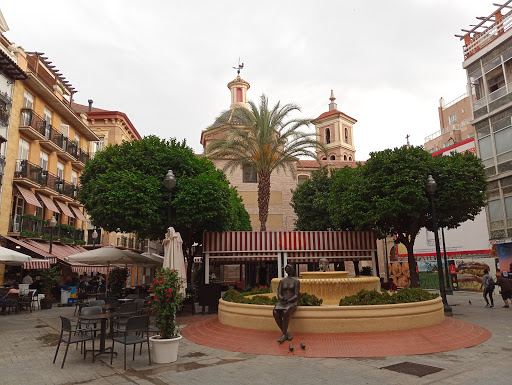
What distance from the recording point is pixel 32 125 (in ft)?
80.4

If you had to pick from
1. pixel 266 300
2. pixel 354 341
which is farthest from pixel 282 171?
pixel 354 341

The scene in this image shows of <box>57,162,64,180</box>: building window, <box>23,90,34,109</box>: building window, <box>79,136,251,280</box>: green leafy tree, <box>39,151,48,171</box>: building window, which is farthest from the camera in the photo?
<box>57,162,64,180</box>: building window

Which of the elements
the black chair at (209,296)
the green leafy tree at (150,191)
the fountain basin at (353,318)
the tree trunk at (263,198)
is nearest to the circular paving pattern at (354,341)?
the fountain basin at (353,318)

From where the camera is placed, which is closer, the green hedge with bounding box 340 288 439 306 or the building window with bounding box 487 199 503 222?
the green hedge with bounding box 340 288 439 306

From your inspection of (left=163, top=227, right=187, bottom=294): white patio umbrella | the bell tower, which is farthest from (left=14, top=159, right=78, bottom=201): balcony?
the bell tower

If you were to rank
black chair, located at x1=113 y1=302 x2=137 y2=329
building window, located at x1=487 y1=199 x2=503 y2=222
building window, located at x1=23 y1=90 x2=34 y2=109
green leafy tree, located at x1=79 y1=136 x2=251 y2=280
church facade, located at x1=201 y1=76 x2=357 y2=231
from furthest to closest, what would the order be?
1. church facade, located at x1=201 y1=76 x2=357 y2=231
2. building window, located at x1=23 y1=90 x2=34 y2=109
3. building window, located at x1=487 y1=199 x2=503 y2=222
4. green leafy tree, located at x1=79 y1=136 x2=251 y2=280
5. black chair, located at x1=113 y1=302 x2=137 y2=329

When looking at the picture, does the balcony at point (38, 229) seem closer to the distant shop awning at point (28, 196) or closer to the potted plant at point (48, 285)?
the distant shop awning at point (28, 196)

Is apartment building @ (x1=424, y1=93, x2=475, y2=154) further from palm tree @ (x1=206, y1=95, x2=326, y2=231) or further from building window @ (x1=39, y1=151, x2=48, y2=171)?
building window @ (x1=39, y1=151, x2=48, y2=171)

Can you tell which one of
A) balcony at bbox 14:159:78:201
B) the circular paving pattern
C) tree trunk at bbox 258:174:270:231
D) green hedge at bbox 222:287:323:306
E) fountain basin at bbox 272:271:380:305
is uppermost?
balcony at bbox 14:159:78:201

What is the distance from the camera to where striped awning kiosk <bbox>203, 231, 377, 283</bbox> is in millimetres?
18734

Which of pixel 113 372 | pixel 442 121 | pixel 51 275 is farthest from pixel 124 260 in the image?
pixel 442 121

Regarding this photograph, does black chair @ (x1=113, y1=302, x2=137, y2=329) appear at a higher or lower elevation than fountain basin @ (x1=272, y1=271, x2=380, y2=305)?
lower

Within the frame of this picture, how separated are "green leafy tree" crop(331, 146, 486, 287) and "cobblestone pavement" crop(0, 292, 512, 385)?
7.37 meters

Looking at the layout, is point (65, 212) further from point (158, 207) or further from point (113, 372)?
point (113, 372)
